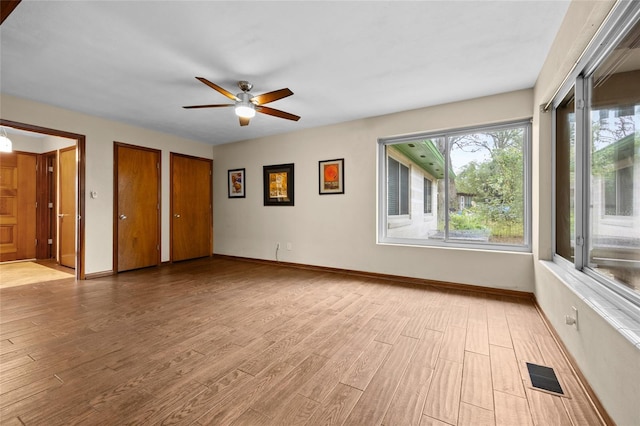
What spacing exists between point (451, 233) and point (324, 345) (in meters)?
2.67

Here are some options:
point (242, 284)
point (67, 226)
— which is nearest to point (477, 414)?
point (242, 284)

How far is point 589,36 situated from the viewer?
179cm

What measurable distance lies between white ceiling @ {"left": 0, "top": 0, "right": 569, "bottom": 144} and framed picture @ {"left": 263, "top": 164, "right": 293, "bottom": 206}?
1.59 meters

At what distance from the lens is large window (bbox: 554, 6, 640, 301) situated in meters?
1.51

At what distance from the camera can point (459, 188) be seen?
13.0 feet

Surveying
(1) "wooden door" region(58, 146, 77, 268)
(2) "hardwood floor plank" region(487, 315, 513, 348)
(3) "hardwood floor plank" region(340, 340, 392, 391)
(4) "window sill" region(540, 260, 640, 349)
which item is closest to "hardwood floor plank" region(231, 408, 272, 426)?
(3) "hardwood floor plank" region(340, 340, 392, 391)

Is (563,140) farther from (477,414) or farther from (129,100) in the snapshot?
(129,100)

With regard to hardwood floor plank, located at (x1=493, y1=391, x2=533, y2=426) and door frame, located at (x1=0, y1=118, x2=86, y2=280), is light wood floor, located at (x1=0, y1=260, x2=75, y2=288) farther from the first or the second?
hardwood floor plank, located at (x1=493, y1=391, x2=533, y2=426)

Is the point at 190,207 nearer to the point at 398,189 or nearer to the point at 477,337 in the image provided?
the point at 398,189

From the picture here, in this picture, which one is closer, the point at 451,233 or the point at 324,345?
the point at 324,345

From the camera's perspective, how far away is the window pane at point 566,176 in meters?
2.38

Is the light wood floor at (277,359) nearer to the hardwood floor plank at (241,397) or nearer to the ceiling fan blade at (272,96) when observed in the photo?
the hardwood floor plank at (241,397)

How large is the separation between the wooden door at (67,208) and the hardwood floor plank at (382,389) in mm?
5623

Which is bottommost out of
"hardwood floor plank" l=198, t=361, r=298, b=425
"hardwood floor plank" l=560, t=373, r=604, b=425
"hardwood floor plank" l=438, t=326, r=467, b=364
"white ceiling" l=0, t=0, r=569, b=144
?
"hardwood floor plank" l=560, t=373, r=604, b=425
